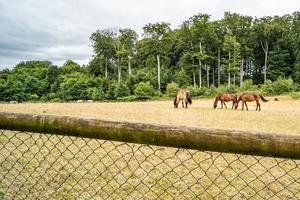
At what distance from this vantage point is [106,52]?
80375 millimetres

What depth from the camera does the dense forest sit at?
Result: 6650 cm

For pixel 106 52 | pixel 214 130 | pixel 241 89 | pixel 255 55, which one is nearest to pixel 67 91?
pixel 106 52

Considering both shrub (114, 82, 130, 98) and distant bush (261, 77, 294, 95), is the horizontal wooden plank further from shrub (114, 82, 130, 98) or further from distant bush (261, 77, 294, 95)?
shrub (114, 82, 130, 98)

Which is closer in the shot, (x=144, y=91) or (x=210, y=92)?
(x=210, y=92)

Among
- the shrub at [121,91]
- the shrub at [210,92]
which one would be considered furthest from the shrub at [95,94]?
the shrub at [210,92]

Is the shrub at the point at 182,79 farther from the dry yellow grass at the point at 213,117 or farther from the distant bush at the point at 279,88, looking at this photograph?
the dry yellow grass at the point at 213,117

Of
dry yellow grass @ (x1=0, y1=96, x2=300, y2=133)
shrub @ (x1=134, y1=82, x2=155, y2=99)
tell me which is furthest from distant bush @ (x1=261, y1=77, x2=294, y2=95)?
dry yellow grass @ (x1=0, y1=96, x2=300, y2=133)

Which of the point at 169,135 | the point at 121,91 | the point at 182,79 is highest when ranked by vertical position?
the point at 169,135

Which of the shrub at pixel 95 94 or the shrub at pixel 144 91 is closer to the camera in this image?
the shrub at pixel 144 91

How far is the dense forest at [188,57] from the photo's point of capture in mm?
66500

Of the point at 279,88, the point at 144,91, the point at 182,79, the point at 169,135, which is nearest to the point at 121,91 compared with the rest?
the point at 144,91

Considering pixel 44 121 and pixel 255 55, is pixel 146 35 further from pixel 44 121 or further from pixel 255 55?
pixel 44 121

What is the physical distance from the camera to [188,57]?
2751 inches

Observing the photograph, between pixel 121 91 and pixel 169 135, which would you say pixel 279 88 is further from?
pixel 169 135
